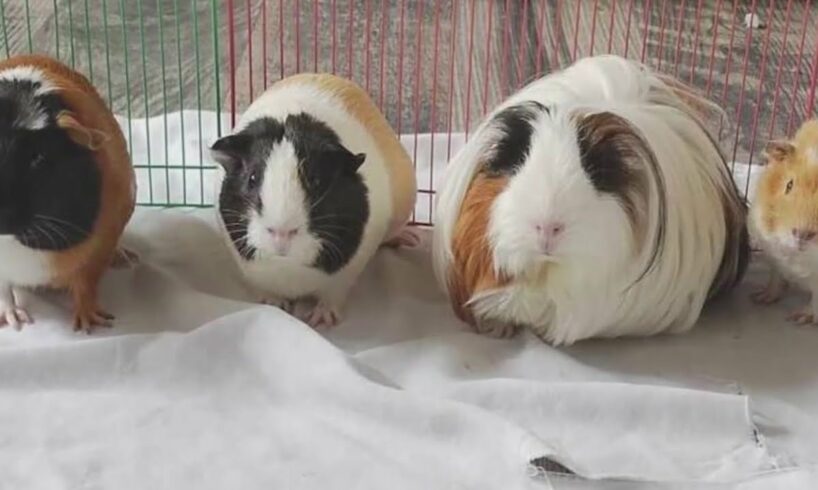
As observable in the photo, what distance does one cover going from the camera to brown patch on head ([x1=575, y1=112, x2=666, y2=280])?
129cm

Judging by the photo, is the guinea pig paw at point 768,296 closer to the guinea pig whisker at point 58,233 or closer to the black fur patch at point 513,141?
the black fur patch at point 513,141

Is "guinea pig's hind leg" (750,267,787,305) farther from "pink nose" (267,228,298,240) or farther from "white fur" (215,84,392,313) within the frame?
"pink nose" (267,228,298,240)

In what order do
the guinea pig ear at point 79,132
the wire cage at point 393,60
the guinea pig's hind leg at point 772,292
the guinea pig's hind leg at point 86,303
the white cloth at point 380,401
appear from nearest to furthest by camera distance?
1. the white cloth at point 380,401
2. the guinea pig ear at point 79,132
3. the guinea pig's hind leg at point 86,303
4. the guinea pig's hind leg at point 772,292
5. the wire cage at point 393,60

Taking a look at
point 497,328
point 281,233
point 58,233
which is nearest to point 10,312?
point 58,233

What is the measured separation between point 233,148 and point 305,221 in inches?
4.8

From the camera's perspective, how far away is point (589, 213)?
1264mm

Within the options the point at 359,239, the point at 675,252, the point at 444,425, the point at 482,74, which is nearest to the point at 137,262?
the point at 359,239

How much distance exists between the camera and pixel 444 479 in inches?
46.8

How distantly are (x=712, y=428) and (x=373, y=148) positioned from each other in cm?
52

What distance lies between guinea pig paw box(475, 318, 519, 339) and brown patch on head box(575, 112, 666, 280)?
0.20 m

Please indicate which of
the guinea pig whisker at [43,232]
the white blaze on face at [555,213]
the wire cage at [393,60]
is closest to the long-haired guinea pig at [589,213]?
the white blaze on face at [555,213]

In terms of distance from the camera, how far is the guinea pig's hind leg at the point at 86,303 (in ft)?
4.64

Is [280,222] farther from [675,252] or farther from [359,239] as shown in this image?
[675,252]

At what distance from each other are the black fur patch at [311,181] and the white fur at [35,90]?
0.19 metres
